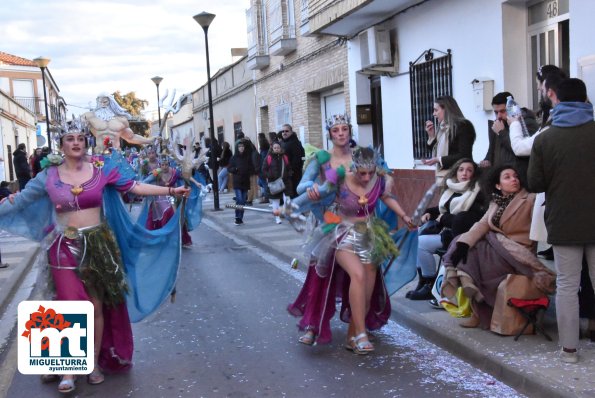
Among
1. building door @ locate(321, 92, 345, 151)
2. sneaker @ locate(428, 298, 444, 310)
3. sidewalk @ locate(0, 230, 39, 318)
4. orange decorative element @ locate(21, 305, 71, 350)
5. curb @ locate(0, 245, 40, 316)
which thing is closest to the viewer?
orange decorative element @ locate(21, 305, 71, 350)

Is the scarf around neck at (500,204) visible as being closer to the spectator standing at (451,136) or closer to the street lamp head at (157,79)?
the spectator standing at (451,136)

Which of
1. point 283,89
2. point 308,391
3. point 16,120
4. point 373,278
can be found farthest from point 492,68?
point 16,120

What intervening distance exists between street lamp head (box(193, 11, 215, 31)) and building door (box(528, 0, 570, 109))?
10526 mm

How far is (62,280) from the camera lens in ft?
16.2

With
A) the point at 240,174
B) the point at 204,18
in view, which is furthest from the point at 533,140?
the point at 204,18

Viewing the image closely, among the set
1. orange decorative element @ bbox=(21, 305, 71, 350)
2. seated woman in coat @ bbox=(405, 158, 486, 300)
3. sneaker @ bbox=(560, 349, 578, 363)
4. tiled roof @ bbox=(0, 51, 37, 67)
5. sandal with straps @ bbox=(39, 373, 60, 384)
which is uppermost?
tiled roof @ bbox=(0, 51, 37, 67)

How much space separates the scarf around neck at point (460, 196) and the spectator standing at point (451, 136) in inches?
17.9

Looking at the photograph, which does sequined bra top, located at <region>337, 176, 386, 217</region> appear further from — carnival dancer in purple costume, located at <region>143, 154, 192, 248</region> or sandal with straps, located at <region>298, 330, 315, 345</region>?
carnival dancer in purple costume, located at <region>143, 154, 192, 248</region>

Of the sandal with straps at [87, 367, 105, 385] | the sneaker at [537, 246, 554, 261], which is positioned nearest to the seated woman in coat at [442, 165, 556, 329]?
the sneaker at [537, 246, 554, 261]

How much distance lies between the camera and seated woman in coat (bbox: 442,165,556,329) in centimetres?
546

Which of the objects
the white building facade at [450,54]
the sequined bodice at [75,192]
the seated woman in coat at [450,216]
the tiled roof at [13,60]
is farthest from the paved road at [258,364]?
the tiled roof at [13,60]

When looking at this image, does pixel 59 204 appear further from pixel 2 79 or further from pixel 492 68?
pixel 2 79

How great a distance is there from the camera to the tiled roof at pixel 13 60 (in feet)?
207

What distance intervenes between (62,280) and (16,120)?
40.4 meters
